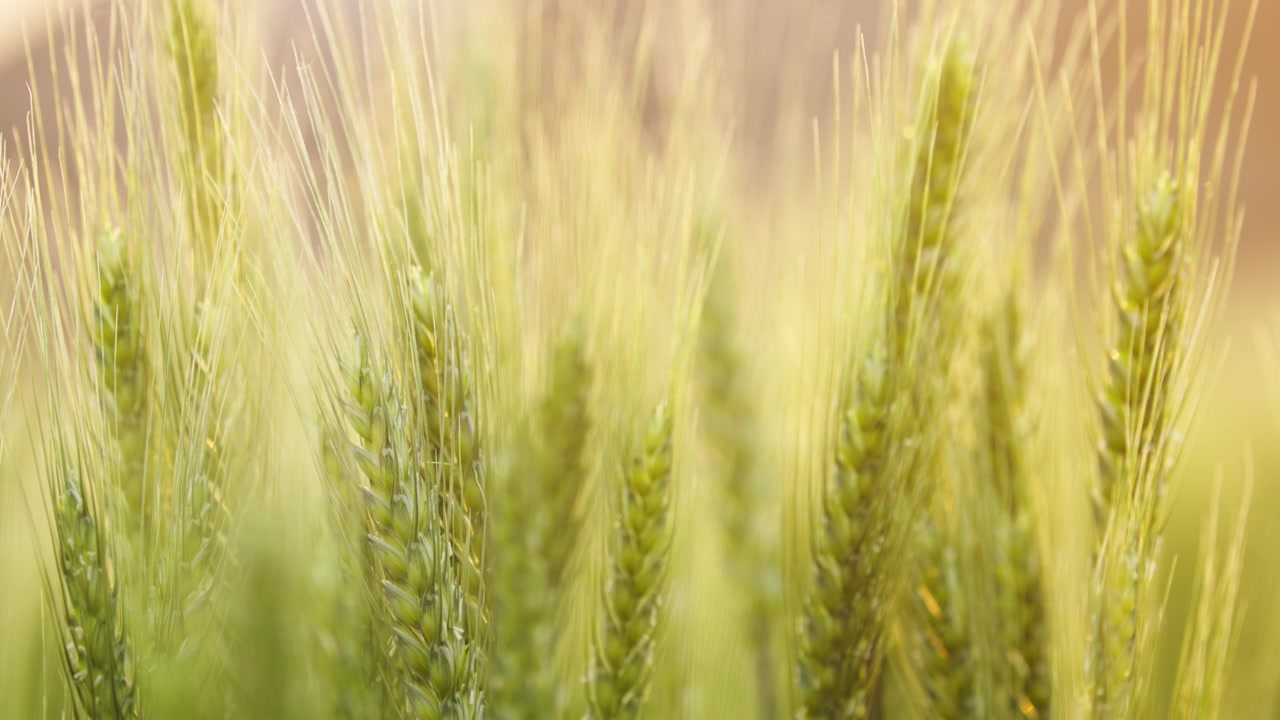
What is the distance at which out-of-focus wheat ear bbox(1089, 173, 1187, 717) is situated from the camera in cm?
87

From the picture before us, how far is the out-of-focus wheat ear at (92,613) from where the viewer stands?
0.81 metres

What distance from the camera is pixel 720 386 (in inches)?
58.1

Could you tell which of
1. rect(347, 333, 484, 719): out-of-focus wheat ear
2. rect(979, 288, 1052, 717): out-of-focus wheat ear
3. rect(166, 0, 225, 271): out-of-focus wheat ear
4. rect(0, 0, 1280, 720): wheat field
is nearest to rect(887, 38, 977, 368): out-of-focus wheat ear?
rect(0, 0, 1280, 720): wheat field

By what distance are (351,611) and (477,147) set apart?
60cm

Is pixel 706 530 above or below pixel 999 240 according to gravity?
below

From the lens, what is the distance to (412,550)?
31.4 inches

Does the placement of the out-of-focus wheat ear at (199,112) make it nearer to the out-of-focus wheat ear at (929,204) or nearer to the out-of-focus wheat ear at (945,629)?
the out-of-focus wheat ear at (929,204)

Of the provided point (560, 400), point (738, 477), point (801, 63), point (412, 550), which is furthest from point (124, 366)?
point (801, 63)

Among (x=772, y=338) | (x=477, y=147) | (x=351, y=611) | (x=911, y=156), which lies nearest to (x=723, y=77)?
(x=772, y=338)

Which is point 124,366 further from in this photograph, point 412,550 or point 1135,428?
point 1135,428

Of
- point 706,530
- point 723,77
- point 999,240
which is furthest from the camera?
point 723,77

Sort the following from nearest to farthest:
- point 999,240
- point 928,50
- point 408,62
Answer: point 408,62, point 928,50, point 999,240

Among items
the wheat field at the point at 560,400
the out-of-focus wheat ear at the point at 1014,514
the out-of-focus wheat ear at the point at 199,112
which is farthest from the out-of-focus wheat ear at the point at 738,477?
the out-of-focus wheat ear at the point at 199,112

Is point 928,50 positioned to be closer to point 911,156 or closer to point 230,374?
point 911,156
